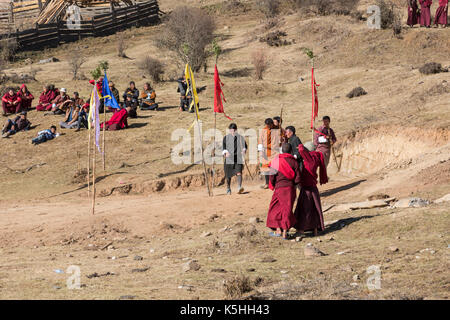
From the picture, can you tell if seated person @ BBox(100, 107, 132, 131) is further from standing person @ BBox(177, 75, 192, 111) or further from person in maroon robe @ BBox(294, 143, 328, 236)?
person in maroon robe @ BBox(294, 143, 328, 236)

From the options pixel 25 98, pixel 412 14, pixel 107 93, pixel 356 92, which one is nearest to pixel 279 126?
pixel 107 93

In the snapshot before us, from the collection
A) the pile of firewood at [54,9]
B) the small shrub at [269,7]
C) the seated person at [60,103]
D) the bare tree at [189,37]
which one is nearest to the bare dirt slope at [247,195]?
the seated person at [60,103]

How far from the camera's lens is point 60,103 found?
21.2m

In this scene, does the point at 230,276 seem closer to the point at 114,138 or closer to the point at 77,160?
the point at 77,160

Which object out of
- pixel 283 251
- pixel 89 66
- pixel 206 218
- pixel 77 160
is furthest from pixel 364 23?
pixel 283 251

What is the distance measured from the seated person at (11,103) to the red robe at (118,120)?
13.3ft

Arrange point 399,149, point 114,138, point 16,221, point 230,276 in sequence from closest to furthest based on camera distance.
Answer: point 230,276, point 16,221, point 399,149, point 114,138

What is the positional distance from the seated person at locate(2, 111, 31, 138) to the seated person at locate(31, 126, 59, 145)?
3.81 ft

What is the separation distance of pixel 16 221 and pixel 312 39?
21736 mm

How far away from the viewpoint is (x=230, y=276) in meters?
7.46

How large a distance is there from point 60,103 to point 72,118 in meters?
1.67

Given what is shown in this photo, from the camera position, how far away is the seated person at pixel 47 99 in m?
21.5

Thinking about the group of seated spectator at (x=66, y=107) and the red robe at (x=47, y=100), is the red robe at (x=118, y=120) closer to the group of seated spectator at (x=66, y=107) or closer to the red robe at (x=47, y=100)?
the group of seated spectator at (x=66, y=107)

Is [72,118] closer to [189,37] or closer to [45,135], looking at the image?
[45,135]
